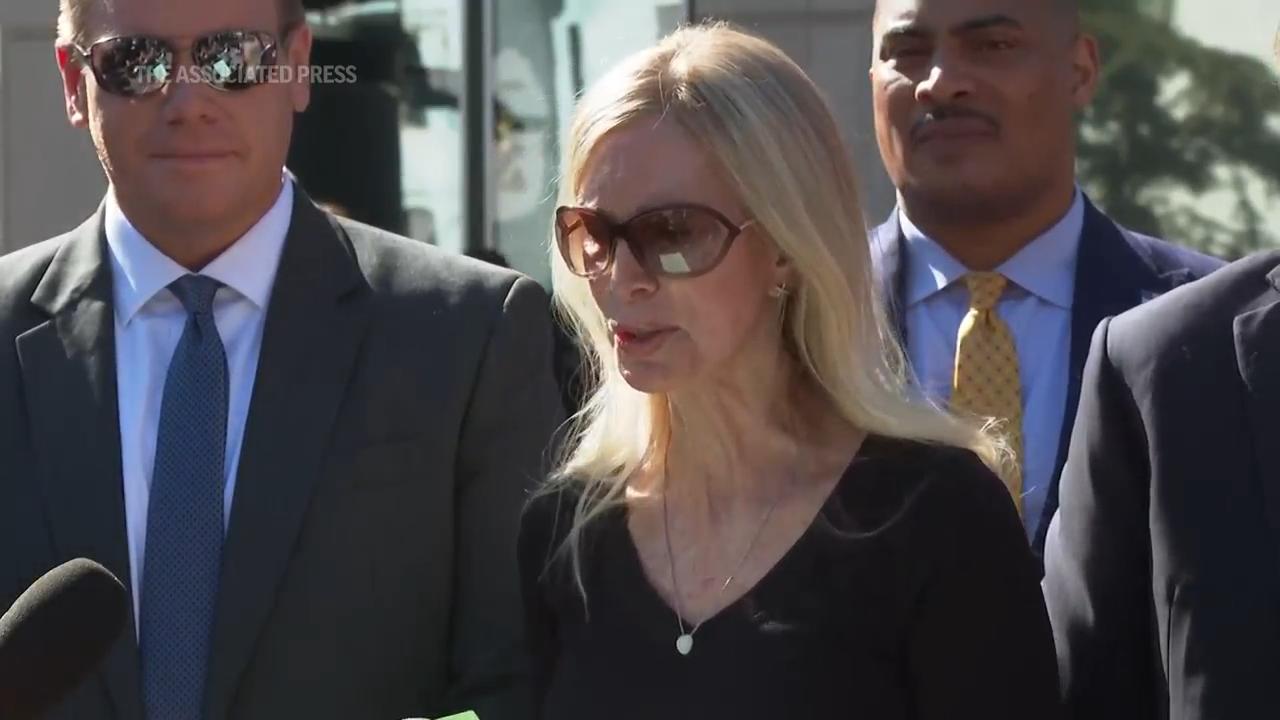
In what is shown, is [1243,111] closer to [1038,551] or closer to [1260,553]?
[1038,551]

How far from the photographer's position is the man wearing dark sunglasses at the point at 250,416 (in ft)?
10.3

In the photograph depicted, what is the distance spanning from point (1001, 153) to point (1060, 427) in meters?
0.61

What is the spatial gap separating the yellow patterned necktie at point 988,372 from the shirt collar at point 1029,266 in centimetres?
8

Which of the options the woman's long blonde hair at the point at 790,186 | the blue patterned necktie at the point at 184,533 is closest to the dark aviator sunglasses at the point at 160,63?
the blue patterned necktie at the point at 184,533

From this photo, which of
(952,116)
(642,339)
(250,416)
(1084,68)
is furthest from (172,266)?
(1084,68)

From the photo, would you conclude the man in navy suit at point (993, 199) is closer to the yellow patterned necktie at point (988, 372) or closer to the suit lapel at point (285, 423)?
the yellow patterned necktie at point (988, 372)

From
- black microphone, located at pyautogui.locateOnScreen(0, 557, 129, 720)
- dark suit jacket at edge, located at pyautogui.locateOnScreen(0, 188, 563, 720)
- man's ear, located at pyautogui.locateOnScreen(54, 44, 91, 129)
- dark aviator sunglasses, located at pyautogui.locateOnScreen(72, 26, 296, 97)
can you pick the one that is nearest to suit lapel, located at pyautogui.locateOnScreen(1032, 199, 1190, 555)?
dark suit jacket at edge, located at pyautogui.locateOnScreen(0, 188, 563, 720)

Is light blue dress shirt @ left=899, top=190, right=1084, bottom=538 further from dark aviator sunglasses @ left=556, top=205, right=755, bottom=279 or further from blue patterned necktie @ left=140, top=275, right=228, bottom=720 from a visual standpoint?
blue patterned necktie @ left=140, top=275, right=228, bottom=720

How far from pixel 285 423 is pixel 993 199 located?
1522 mm

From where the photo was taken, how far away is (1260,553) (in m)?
2.47

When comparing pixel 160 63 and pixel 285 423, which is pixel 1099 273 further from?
pixel 160 63

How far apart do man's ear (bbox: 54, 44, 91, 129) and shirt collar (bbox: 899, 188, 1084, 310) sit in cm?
153

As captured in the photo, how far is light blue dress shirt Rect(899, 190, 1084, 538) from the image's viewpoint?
3.81 meters

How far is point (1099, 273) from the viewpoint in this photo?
13.0 ft
